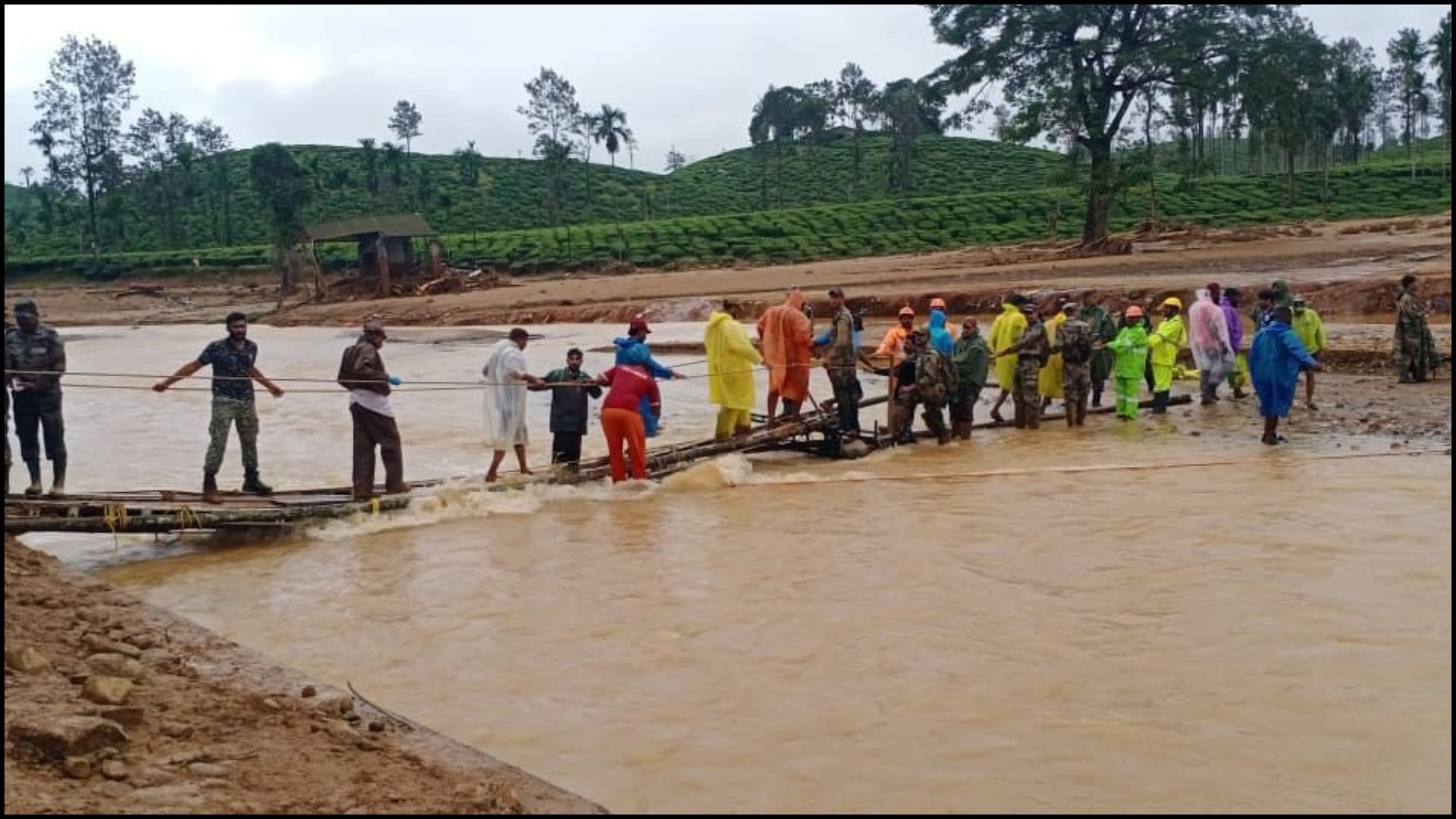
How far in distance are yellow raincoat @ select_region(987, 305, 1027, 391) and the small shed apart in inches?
1353

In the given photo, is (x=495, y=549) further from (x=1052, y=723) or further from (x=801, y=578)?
(x=1052, y=723)

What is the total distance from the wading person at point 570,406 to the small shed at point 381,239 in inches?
1383

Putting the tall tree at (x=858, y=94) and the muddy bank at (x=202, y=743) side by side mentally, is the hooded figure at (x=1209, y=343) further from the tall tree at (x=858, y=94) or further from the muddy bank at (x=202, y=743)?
the tall tree at (x=858, y=94)

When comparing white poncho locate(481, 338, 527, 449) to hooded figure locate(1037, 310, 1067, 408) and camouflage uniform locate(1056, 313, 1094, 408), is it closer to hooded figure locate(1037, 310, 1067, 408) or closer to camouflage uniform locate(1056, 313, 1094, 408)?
camouflage uniform locate(1056, 313, 1094, 408)

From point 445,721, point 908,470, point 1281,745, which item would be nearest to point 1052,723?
point 1281,745

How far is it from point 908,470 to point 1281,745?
22.3 feet

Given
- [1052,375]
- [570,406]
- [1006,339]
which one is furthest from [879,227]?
[570,406]

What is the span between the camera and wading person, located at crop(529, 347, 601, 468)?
10.9 m

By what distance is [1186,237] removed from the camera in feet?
Answer: 112

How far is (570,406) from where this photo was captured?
1108cm

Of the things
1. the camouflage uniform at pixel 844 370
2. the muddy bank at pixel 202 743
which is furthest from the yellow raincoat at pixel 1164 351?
the muddy bank at pixel 202 743

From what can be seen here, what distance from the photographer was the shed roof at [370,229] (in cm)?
4459

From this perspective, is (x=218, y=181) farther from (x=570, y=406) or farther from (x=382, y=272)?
(x=570, y=406)

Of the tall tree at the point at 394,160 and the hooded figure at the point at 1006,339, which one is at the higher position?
the tall tree at the point at 394,160
